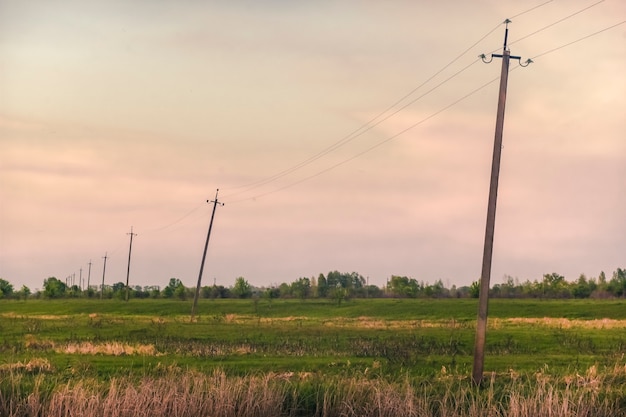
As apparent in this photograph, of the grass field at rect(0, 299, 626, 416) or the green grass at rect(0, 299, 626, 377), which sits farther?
the green grass at rect(0, 299, 626, 377)

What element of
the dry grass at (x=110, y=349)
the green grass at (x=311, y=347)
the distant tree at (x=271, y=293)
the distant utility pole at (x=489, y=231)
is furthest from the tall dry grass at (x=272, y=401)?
the distant tree at (x=271, y=293)

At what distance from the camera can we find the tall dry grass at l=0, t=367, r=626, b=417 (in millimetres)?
18703

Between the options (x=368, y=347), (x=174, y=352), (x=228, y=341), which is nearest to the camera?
(x=174, y=352)

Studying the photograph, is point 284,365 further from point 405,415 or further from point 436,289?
point 436,289

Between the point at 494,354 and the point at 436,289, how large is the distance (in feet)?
318

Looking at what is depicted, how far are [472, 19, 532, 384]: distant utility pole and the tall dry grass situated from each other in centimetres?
505

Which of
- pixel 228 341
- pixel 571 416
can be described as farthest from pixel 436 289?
pixel 571 416

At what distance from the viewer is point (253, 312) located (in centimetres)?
8931

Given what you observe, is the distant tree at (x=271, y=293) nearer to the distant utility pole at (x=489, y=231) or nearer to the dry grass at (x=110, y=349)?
the dry grass at (x=110, y=349)

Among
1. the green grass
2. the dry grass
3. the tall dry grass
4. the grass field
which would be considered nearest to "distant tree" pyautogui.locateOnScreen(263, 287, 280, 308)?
the green grass

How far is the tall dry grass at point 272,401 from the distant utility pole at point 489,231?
505cm

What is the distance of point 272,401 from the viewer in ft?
65.7

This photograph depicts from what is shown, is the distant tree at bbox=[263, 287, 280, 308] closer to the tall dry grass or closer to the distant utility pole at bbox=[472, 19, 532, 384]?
the distant utility pole at bbox=[472, 19, 532, 384]

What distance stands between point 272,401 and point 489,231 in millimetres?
11845
